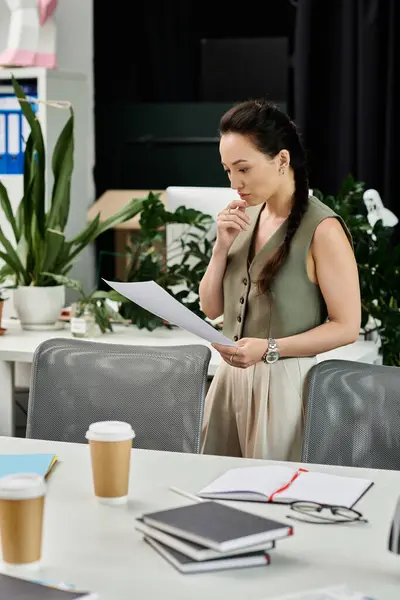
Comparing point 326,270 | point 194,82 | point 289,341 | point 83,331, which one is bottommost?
point 83,331

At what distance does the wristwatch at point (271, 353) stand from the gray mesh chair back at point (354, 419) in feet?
0.43

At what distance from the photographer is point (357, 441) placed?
203 centimetres

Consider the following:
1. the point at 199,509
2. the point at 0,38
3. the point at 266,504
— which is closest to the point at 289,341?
the point at 266,504

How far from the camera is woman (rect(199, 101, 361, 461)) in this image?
7.07 ft

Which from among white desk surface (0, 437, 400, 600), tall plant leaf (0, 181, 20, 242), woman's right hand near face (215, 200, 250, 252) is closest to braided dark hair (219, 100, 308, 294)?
woman's right hand near face (215, 200, 250, 252)

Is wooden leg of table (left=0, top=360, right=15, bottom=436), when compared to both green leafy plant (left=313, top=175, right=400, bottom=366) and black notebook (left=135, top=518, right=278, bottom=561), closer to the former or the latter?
green leafy plant (left=313, top=175, right=400, bottom=366)

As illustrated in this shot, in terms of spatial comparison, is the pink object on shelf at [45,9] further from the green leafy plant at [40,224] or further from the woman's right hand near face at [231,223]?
the woman's right hand near face at [231,223]

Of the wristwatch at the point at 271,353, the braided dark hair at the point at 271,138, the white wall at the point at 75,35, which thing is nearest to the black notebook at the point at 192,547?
the wristwatch at the point at 271,353

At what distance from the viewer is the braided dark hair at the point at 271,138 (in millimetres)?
2174

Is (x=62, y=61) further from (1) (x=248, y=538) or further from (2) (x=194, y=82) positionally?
(1) (x=248, y=538)

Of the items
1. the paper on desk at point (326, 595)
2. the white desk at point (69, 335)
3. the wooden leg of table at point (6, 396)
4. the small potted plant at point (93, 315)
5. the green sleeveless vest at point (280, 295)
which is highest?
the green sleeveless vest at point (280, 295)

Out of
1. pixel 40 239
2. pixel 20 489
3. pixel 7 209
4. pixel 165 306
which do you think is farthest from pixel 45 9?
pixel 20 489

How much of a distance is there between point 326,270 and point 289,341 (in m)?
0.17

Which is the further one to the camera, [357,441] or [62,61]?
[62,61]
